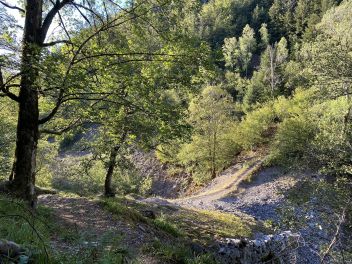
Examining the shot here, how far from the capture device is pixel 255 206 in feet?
61.5

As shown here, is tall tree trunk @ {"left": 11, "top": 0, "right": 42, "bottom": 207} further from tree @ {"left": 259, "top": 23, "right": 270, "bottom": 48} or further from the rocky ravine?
tree @ {"left": 259, "top": 23, "right": 270, "bottom": 48}

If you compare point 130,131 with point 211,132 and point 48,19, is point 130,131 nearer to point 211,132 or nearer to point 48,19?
point 48,19

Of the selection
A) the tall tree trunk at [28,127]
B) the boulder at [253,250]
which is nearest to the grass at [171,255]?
→ the boulder at [253,250]

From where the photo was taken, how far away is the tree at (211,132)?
83.9 feet

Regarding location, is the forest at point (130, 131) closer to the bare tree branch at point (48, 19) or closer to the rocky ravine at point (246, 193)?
the bare tree branch at point (48, 19)

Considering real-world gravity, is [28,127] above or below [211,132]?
below

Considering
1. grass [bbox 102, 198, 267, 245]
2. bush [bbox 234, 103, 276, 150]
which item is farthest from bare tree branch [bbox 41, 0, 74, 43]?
bush [bbox 234, 103, 276, 150]

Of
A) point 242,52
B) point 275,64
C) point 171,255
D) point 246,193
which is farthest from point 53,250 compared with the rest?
point 242,52

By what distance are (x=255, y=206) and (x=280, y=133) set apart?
7015 millimetres

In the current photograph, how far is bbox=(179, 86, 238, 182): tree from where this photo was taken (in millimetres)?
25562

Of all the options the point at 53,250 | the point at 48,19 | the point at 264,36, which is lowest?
the point at 53,250

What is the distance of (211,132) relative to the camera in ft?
86.0

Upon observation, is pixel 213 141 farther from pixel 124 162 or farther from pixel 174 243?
pixel 174 243

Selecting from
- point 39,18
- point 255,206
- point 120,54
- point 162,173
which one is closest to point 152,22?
point 120,54
